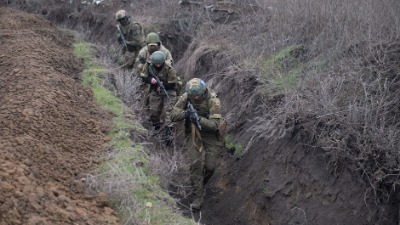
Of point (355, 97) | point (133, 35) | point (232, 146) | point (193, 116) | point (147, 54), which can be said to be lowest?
point (232, 146)

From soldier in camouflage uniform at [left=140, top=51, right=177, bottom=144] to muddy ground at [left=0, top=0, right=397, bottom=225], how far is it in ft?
4.01

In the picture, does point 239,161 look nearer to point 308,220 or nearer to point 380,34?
point 308,220

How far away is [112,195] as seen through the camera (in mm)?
5293

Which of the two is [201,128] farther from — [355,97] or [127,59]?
[127,59]

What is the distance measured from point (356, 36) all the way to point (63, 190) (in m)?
5.84

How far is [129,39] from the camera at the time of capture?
13016 millimetres

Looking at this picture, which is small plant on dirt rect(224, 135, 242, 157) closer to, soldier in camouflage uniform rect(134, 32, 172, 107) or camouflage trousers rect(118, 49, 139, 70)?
soldier in camouflage uniform rect(134, 32, 172, 107)

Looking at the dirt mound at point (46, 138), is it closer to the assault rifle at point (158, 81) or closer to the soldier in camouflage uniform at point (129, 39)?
the assault rifle at point (158, 81)

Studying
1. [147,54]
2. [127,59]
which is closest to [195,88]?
[147,54]

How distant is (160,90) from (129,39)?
3.75 metres

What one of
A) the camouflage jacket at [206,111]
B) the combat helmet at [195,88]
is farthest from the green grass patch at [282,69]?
the combat helmet at [195,88]

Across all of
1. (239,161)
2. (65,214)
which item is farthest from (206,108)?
(65,214)

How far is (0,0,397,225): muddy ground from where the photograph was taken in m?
4.75

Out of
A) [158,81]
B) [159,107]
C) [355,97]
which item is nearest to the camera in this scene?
[355,97]
